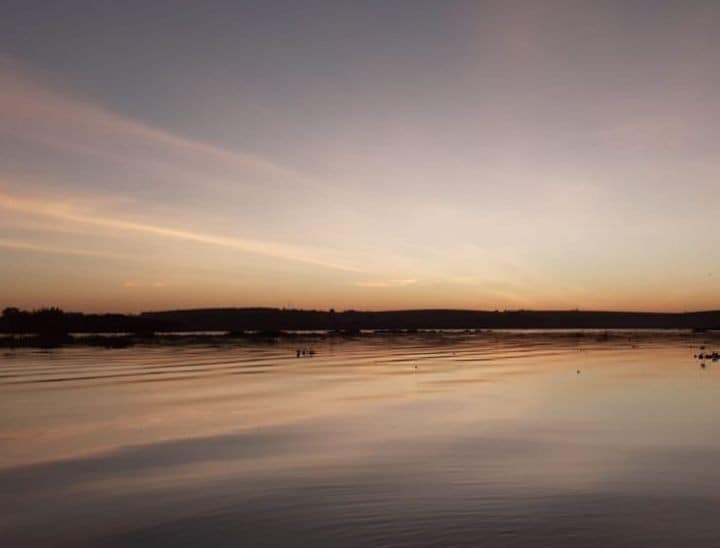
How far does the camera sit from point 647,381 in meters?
38.5

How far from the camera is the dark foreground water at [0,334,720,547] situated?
40.4ft

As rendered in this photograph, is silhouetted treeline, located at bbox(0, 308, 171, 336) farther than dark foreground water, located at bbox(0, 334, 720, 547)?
Yes

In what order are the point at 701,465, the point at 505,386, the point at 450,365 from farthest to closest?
the point at 450,365
the point at 505,386
the point at 701,465

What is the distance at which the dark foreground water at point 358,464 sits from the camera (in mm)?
12312

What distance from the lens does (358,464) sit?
17688 mm

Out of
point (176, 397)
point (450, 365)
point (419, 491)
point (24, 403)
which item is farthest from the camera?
point (450, 365)

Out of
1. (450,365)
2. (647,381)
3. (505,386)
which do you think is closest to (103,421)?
(505,386)

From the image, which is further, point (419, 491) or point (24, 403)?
point (24, 403)

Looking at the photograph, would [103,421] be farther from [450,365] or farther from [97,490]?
[450,365]

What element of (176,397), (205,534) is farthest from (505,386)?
(205,534)

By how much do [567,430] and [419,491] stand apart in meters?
9.86

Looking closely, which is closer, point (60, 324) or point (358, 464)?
point (358, 464)

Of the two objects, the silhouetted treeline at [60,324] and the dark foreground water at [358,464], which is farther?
the silhouetted treeline at [60,324]

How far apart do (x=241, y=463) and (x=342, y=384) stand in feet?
66.2
